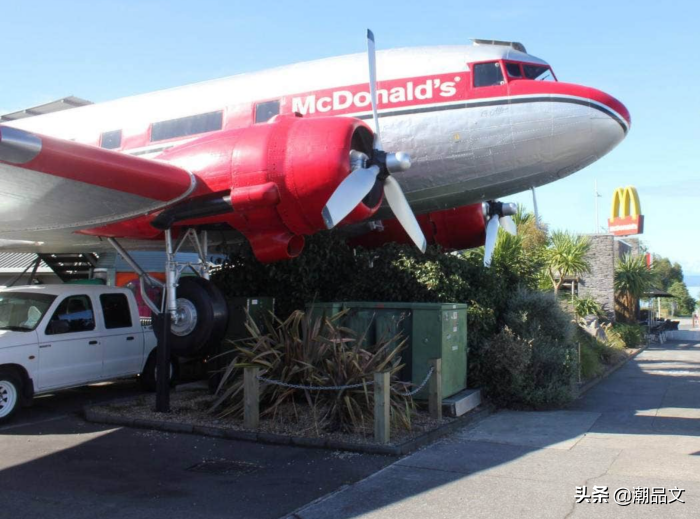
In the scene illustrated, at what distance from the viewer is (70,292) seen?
9867 mm

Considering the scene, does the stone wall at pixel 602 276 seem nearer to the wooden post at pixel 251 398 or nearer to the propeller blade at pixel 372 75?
the propeller blade at pixel 372 75

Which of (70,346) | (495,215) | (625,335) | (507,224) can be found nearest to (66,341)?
(70,346)

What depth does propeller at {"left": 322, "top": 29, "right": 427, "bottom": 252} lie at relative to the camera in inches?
323

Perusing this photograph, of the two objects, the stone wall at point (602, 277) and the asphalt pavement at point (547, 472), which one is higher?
the stone wall at point (602, 277)

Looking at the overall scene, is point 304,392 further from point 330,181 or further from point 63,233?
point 63,233

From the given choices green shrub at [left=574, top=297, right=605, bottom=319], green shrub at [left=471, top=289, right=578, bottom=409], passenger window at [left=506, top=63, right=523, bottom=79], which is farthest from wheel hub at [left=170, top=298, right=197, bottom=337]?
green shrub at [left=574, top=297, right=605, bottom=319]

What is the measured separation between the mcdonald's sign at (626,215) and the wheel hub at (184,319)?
4373cm

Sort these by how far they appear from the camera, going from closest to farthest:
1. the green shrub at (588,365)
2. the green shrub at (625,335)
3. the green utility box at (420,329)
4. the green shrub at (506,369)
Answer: the green utility box at (420,329) → the green shrub at (506,369) → the green shrub at (588,365) → the green shrub at (625,335)

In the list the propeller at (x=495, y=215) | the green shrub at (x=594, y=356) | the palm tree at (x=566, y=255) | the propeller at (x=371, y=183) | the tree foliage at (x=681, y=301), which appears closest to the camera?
the propeller at (x=371, y=183)

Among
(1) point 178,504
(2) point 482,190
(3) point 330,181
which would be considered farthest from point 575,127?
(1) point 178,504

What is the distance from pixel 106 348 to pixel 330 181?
4.73 m

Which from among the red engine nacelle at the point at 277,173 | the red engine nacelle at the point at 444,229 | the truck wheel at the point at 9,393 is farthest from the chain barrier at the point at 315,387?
the red engine nacelle at the point at 444,229

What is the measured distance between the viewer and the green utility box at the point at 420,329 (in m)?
9.39

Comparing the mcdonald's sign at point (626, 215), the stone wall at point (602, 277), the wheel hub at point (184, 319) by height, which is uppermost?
the mcdonald's sign at point (626, 215)
